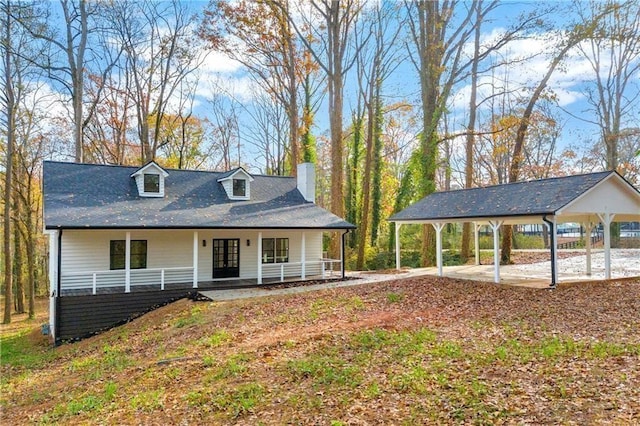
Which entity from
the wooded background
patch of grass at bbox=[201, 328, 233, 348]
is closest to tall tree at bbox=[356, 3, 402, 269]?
the wooded background

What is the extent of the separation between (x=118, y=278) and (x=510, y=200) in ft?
46.9

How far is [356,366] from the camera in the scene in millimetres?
6371

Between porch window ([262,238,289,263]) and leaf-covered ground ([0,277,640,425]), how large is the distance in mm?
5245

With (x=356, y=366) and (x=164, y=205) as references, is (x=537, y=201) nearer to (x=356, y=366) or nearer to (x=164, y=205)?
(x=356, y=366)

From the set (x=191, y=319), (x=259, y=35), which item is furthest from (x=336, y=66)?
(x=191, y=319)

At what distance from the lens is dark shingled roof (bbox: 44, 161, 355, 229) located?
520 inches

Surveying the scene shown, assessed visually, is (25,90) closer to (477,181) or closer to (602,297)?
(602,297)

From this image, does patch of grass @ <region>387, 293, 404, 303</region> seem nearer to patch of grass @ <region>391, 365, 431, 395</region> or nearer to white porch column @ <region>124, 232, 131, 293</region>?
patch of grass @ <region>391, 365, 431, 395</region>

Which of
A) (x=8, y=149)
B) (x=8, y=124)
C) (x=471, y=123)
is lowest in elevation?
(x=8, y=149)

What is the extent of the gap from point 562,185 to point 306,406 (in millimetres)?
12342

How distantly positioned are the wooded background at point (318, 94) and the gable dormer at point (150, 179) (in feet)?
16.5

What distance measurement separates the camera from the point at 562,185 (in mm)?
13484

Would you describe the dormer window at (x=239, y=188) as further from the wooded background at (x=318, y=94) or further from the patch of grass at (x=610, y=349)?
the patch of grass at (x=610, y=349)

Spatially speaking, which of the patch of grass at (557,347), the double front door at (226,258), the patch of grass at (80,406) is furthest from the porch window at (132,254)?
the patch of grass at (557,347)
